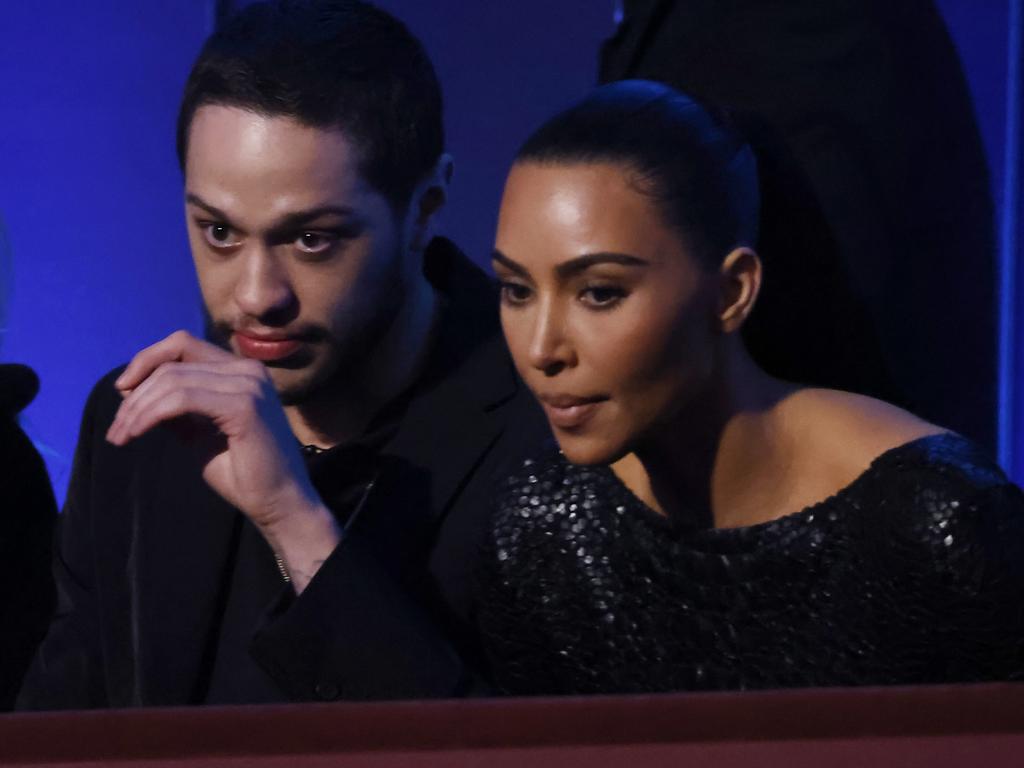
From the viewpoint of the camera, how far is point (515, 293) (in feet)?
3.00

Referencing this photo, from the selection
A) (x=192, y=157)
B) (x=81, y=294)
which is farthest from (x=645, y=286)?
(x=81, y=294)

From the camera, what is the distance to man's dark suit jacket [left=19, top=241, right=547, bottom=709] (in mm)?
1018

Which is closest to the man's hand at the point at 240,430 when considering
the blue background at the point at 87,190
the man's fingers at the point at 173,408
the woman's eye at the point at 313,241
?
the man's fingers at the point at 173,408

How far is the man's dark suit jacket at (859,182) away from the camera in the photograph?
3.32ft

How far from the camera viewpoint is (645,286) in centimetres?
89

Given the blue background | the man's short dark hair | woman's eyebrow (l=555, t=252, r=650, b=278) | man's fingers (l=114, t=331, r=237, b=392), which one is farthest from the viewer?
the blue background

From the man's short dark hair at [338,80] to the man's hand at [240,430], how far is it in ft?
0.66

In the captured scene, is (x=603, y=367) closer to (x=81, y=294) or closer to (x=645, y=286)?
(x=645, y=286)

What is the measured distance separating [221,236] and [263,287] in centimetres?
6

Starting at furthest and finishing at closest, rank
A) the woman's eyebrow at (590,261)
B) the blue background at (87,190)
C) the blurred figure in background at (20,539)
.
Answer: the blue background at (87,190) < the blurred figure in background at (20,539) < the woman's eyebrow at (590,261)

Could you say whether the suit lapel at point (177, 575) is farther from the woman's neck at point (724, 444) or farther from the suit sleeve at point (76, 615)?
the woman's neck at point (724, 444)

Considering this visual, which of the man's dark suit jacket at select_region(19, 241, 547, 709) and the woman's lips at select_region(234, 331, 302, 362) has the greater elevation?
the woman's lips at select_region(234, 331, 302, 362)

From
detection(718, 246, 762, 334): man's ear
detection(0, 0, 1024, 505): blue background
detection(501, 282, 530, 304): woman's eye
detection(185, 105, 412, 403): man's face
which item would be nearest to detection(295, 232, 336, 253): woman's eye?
detection(185, 105, 412, 403): man's face

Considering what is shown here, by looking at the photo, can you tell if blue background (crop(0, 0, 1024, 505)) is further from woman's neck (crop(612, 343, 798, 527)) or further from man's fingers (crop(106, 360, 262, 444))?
woman's neck (crop(612, 343, 798, 527))
